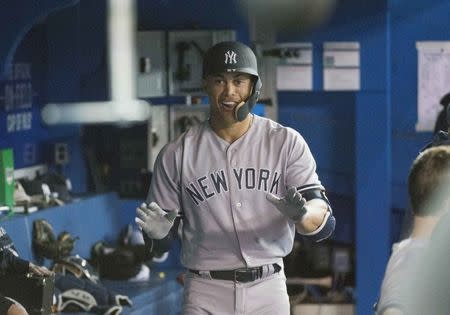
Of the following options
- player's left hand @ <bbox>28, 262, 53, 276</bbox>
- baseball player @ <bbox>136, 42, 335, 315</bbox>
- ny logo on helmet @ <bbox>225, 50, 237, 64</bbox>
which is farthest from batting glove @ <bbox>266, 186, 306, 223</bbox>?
player's left hand @ <bbox>28, 262, 53, 276</bbox>

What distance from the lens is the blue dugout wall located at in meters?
9.96

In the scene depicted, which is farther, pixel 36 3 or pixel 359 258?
pixel 359 258

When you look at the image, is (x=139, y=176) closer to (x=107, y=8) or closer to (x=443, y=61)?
(x=107, y=8)

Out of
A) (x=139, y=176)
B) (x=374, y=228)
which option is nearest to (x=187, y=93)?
(x=139, y=176)

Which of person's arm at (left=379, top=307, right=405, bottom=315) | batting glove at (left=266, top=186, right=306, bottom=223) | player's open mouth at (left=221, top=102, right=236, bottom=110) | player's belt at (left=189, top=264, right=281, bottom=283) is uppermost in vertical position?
player's open mouth at (left=221, top=102, right=236, bottom=110)

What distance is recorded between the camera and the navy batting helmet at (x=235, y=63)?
514cm

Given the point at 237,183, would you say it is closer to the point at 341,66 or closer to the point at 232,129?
the point at 232,129

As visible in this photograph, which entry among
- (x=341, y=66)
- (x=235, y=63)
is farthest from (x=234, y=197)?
(x=341, y=66)

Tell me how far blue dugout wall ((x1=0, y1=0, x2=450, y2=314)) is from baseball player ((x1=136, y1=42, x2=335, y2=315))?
4.72m

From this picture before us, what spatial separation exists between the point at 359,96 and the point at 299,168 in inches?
198

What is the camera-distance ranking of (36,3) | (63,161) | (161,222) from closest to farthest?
1. (161,222)
2. (36,3)
3. (63,161)

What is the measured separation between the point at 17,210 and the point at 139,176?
1.67 meters

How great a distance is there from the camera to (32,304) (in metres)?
6.43

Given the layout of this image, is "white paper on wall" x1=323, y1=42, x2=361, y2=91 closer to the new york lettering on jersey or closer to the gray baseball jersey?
the gray baseball jersey
